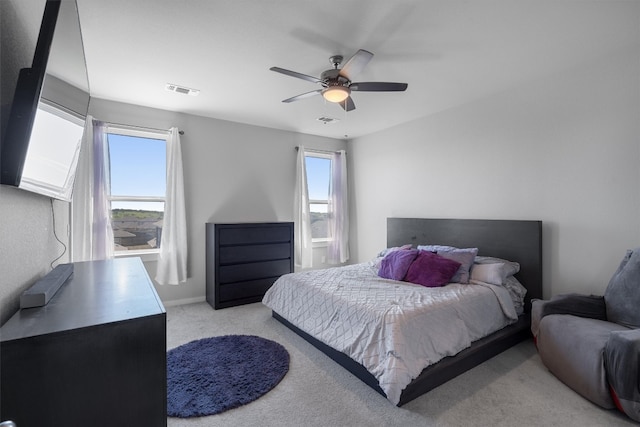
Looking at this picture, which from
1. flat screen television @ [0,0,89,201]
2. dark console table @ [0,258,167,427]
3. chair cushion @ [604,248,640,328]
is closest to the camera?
dark console table @ [0,258,167,427]

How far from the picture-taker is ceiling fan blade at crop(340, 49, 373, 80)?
1.97 m

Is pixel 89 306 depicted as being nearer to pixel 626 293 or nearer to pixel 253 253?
pixel 253 253

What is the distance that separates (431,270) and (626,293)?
1358 millimetres

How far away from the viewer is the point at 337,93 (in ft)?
7.76

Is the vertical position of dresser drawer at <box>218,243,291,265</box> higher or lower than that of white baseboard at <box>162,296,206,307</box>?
higher

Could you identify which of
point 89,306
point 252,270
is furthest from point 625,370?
point 252,270

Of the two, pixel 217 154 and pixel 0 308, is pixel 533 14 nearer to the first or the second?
pixel 0 308

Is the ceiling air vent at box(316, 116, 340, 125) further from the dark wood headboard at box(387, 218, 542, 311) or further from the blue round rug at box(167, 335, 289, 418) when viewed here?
the blue round rug at box(167, 335, 289, 418)

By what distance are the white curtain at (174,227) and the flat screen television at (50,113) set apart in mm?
2001

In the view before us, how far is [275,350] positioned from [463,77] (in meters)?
3.12

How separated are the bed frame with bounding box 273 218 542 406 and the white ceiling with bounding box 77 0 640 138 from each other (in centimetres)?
152

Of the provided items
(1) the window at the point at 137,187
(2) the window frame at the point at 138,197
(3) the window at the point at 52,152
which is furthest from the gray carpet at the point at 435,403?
(1) the window at the point at 137,187

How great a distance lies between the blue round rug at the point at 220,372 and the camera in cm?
190

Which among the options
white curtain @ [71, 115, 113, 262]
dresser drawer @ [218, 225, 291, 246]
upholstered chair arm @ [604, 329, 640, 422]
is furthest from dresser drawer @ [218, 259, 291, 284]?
upholstered chair arm @ [604, 329, 640, 422]
